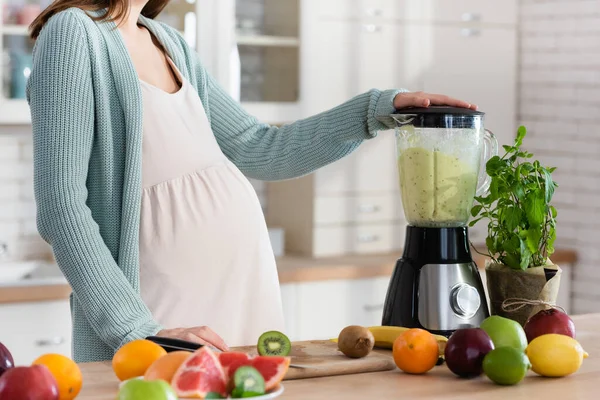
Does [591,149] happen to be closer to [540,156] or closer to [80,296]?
[540,156]

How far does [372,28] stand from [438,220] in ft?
7.13

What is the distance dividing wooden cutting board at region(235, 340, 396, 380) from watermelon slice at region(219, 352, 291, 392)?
15 cm

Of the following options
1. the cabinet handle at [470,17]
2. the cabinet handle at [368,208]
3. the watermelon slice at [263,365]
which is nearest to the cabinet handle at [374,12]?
the cabinet handle at [470,17]

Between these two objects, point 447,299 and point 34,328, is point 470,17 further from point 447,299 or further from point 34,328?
point 447,299

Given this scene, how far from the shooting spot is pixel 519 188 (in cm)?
182

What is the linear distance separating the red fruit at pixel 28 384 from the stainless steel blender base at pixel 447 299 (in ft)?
2.49

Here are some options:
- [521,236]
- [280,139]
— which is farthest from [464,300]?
[280,139]

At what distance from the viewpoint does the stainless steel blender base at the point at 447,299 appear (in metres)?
1.78

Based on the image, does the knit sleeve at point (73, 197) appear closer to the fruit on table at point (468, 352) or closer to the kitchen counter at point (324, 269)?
the fruit on table at point (468, 352)

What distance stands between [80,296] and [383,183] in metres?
2.40

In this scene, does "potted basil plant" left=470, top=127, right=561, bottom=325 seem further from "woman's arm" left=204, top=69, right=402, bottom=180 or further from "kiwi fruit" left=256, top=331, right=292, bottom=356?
"kiwi fruit" left=256, top=331, right=292, bottom=356

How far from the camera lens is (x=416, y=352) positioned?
153cm

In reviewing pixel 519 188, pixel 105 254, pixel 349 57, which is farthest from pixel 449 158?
pixel 349 57

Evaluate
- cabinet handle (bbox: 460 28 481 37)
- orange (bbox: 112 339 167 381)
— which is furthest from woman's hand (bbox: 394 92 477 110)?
cabinet handle (bbox: 460 28 481 37)
